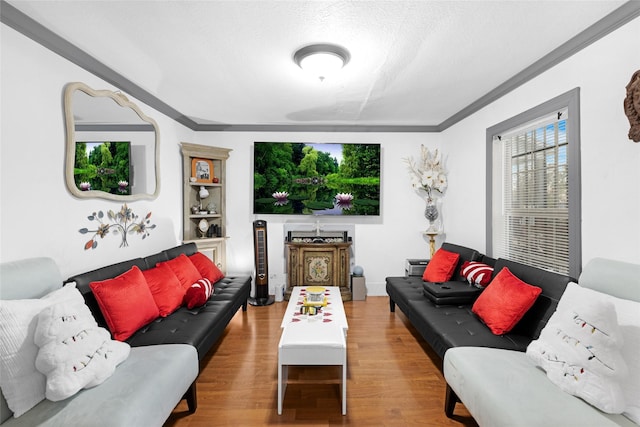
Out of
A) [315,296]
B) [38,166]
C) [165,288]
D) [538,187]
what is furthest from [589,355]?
[38,166]

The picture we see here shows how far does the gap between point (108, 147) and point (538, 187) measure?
12.8 ft

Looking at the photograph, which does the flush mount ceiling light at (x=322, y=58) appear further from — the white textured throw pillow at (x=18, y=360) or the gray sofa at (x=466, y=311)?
the white textured throw pillow at (x=18, y=360)

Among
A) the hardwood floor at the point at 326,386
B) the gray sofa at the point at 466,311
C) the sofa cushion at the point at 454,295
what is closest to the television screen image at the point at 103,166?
the hardwood floor at the point at 326,386

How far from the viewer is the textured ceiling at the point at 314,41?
1.79m

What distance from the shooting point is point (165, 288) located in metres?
2.55

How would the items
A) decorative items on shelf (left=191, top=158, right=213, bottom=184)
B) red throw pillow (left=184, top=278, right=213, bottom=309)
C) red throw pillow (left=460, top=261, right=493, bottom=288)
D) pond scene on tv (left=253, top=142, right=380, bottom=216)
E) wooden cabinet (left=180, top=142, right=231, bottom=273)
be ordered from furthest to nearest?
pond scene on tv (left=253, top=142, right=380, bottom=216) < decorative items on shelf (left=191, top=158, right=213, bottom=184) < wooden cabinet (left=180, top=142, right=231, bottom=273) < red throw pillow (left=460, top=261, right=493, bottom=288) < red throw pillow (left=184, top=278, right=213, bottom=309)

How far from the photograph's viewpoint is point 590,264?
192 cm

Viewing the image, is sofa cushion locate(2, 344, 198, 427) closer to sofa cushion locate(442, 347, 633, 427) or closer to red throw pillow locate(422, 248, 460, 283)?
sofa cushion locate(442, 347, 633, 427)

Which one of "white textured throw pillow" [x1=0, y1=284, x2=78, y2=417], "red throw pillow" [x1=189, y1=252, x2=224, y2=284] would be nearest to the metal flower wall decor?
"red throw pillow" [x1=189, y1=252, x2=224, y2=284]

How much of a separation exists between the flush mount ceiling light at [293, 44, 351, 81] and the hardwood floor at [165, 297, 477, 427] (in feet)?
8.14

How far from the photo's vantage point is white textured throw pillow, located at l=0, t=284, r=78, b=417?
4.37 feet

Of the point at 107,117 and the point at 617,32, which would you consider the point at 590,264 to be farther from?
the point at 107,117

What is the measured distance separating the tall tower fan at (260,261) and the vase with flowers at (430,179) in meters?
2.28

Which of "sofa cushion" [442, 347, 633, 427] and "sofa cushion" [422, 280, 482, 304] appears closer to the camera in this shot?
"sofa cushion" [442, 347, 633, 427]
